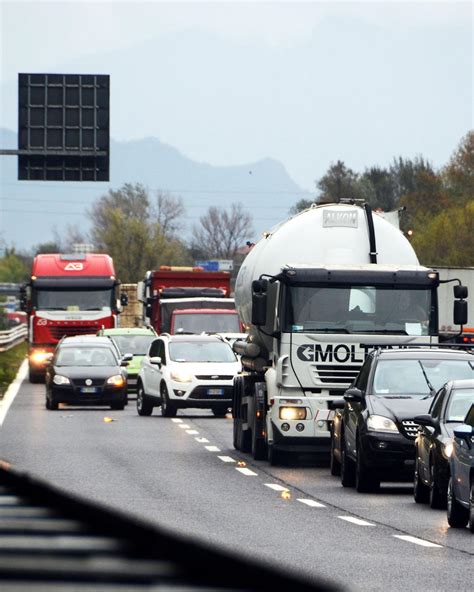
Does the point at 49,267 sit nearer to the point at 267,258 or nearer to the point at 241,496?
the point at 267,258

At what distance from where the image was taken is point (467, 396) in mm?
16688

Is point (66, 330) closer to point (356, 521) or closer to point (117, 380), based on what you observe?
point (117, 380)

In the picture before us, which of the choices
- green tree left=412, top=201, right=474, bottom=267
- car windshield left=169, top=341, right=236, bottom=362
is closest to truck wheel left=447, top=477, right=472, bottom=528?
car windshield left=169, top=341, right=236, bottom=362

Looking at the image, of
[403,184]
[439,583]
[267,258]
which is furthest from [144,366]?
[403,184]

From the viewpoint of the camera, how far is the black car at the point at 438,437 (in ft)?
52.2

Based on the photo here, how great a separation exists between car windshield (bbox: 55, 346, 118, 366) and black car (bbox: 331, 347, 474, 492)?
64.9ft

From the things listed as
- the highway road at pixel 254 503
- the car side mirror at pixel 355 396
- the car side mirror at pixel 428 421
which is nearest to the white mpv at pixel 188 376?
the highway road at pixel 254 503

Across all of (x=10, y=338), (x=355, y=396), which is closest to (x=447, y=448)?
(x=355, y=396)

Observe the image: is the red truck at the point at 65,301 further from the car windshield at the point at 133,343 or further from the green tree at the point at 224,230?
the green tree at the point at 224,230

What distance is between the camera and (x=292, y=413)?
73.9 ft

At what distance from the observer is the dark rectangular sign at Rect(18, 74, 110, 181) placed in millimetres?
42125

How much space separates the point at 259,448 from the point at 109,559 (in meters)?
22.5

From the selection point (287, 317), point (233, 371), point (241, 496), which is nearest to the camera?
point (241, 496)

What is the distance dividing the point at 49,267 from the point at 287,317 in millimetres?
31923
